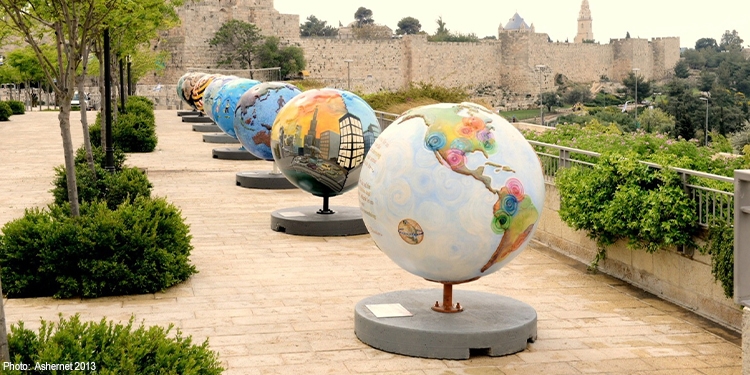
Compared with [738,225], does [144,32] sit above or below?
above

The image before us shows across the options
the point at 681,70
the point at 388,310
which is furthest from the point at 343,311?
the point at 681,70

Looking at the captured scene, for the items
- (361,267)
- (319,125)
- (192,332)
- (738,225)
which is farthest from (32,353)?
(319,125)

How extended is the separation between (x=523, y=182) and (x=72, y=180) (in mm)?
4579

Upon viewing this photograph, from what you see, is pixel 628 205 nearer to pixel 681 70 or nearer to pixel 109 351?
pixel 109 351

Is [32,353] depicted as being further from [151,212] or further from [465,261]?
[151,212]

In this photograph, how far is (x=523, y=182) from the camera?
6.52 meters

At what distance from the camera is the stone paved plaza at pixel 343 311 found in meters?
6.43

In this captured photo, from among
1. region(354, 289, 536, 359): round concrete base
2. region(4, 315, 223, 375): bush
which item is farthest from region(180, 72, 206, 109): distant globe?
region(4, 315, 223, 375): bush

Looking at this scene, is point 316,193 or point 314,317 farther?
point 316,193

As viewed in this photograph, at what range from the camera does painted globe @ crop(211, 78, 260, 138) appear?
1709cm

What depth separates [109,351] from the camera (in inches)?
187

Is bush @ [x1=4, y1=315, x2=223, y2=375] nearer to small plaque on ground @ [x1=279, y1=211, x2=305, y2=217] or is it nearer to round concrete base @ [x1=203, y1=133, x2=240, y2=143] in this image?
small plaque on ground @ [x1=279, y1=211, x2=305, y2=217]

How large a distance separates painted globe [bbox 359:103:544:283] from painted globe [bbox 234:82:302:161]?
7.59 m

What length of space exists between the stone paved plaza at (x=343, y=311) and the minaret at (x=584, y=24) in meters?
146
